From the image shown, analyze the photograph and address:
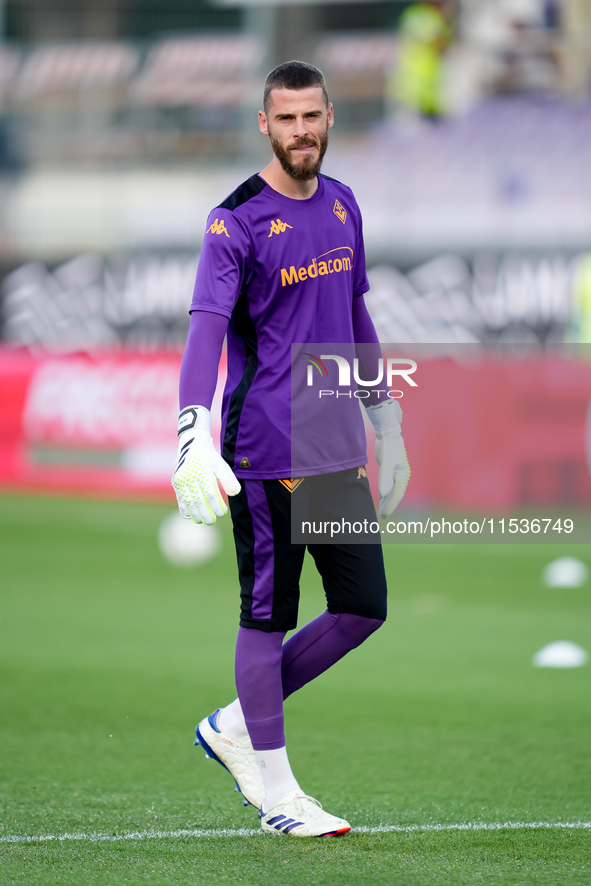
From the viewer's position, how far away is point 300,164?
3.44 metres

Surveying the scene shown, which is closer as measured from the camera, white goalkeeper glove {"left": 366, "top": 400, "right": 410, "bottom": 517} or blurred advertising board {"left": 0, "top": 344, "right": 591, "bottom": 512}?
white goalkeeper glove {"left": 366, "top": 400, "right": 410, "bottom": 517}

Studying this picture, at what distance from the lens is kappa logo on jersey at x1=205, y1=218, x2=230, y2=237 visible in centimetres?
338

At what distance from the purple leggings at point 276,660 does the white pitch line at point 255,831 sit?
10.3 inches

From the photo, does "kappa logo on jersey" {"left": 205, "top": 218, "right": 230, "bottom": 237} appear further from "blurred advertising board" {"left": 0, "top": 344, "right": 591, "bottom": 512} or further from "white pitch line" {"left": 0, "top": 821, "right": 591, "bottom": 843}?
"blurred advertising board" {"left": 0, "top": 344, "right": 591, "bottom": 512}

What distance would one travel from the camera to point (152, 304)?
1589 cm

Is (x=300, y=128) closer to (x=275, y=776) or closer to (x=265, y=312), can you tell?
(x=265, y=312)

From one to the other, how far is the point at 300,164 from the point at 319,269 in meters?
0.29

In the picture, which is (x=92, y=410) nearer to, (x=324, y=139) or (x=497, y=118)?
(x=497, y=118)

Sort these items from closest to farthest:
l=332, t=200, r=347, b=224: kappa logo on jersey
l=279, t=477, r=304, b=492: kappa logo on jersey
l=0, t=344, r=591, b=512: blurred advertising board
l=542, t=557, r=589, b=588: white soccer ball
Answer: l=279, t=477, r=304, b=492: kappa logo on jersey
l=332, t=200, r=347, b=224: kappa logo on jersey
l=542, t=557, r=589, b=588: white soccer ball
l=0, t=344, r=591, b=512: blurred advertising board

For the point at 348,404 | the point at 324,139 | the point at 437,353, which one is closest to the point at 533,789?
the point at 348,404

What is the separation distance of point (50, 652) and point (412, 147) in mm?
11028

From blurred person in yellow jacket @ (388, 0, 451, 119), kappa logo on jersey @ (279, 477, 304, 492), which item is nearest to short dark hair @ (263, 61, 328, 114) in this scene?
kappa logo on jersey @ (279, 477, 304, 492)

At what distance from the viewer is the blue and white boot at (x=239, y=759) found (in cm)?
362

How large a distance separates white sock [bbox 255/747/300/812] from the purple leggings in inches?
1.0
